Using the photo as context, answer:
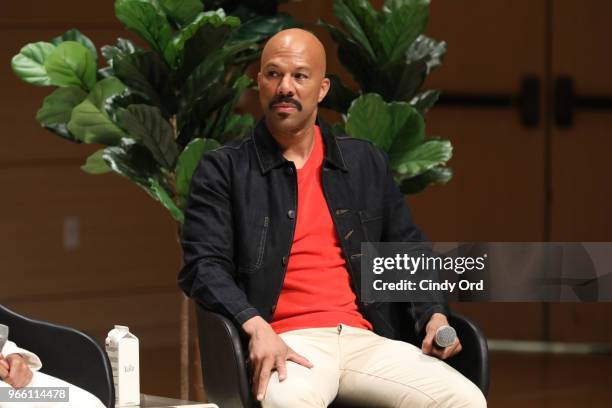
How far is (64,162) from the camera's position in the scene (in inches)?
217

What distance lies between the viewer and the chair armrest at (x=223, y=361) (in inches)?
98.0

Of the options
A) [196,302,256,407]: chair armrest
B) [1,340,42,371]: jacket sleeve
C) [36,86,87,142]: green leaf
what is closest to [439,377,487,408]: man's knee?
[196,302,256,407]: chair armrest

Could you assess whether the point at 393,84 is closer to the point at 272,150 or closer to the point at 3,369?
the point at 272,150

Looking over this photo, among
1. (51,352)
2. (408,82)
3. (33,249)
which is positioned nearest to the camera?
(51,352)

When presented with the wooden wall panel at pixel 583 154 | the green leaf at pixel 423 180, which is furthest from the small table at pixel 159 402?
the wooden wall panel at pixel 583 154

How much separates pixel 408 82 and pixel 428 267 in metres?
1.07

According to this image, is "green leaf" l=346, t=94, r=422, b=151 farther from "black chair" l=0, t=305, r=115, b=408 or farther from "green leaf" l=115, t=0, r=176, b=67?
"black chair" l=0, t=305, r=115, b=408

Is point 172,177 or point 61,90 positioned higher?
point 61,90

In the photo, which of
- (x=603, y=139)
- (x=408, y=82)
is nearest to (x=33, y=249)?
(x=408, y=82)

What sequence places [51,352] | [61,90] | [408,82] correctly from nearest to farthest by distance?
[51,352] → [61,90] → [408,82]

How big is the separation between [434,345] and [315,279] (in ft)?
1.02

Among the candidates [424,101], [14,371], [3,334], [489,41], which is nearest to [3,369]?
[14,371]

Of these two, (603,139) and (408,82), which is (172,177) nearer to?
(408,82)

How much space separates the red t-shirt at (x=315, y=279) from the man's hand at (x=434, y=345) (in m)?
0.16
